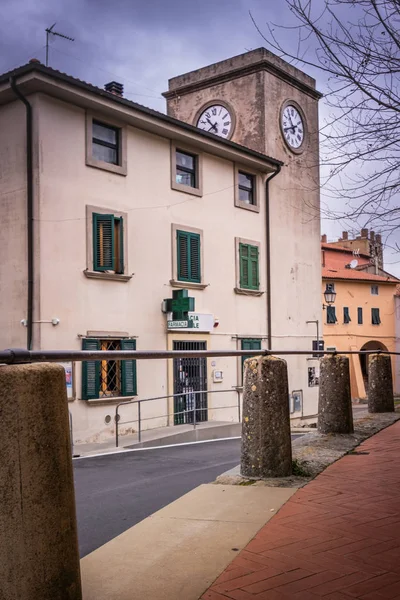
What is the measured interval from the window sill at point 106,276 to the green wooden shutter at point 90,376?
5.18 ft

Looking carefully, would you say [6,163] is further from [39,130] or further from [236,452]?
[236,452]

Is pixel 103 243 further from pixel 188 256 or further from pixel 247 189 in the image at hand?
pixel 247 189

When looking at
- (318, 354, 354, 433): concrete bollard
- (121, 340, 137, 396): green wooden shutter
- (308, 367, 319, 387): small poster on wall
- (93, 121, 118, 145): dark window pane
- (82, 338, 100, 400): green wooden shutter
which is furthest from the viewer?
(308, 367, 319, 387): small poster on wall

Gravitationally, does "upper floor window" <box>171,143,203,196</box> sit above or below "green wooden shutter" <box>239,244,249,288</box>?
above

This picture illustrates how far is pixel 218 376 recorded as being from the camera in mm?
20328

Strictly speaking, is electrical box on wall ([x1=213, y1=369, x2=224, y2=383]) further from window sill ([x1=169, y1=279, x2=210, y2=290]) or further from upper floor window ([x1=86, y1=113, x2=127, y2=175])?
upper floor window ([x1=86, y1=113, x2=127, y2=175])

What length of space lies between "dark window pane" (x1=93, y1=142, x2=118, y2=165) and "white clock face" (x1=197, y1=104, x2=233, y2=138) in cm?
754

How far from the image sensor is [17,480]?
2.54m

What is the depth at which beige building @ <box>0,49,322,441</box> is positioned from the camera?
1581 centimetres

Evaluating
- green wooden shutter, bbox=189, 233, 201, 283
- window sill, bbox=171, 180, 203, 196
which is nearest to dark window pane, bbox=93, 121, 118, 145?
window sill, bbox=171, 180, 203, 196

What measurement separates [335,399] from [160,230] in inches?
451

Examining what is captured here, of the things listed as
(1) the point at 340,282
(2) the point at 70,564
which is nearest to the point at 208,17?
Result: (2) the point at 70,564

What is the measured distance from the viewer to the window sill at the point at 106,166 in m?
Result: 16.8

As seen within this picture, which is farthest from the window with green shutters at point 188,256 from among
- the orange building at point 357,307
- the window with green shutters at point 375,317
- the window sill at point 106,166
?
the window with green shutters at point 375,317
